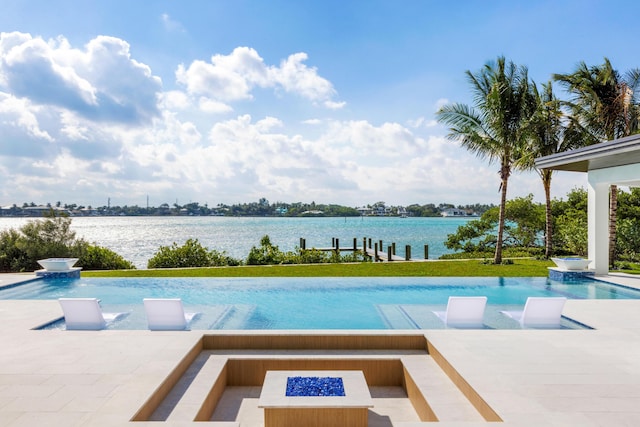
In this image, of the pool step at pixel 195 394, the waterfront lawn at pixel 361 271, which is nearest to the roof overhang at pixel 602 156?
the waterfront lawn at pixel 361 271

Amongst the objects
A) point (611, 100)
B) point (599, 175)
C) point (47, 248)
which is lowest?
point (47, 248)

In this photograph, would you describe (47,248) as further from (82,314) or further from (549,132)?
(549,132)

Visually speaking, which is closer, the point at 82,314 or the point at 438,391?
the point at 438,391

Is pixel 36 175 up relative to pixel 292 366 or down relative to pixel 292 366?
up

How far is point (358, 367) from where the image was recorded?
225 inches

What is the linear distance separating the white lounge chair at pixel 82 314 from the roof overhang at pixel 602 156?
34.0 feet

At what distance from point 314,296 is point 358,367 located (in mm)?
4239

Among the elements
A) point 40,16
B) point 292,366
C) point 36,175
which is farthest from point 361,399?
point 36,175

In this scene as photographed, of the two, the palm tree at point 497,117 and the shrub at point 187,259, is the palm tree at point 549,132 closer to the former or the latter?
the palm tree at point 497,117

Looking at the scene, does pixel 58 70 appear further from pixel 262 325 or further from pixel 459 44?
pixel 459 44

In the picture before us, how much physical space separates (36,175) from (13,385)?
1980cm

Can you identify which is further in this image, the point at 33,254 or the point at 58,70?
the point at 33,254

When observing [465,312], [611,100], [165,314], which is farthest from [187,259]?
[611,100]

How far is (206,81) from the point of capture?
1498 cm
